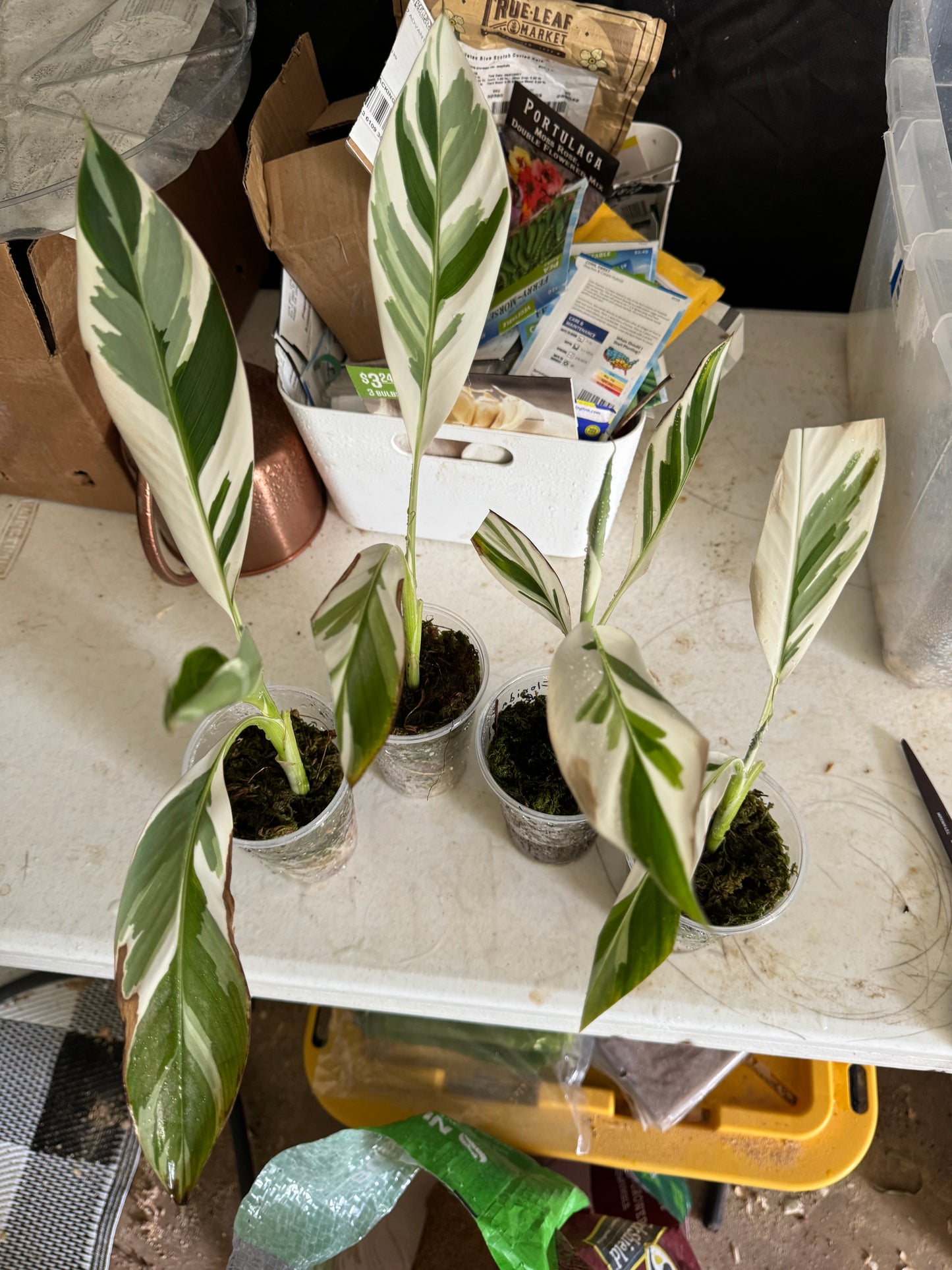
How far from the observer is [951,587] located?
0.54 m

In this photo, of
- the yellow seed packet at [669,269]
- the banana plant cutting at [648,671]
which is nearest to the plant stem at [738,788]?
the banana plant cutting at [648,671]

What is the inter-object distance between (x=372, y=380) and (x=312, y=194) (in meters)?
0.14

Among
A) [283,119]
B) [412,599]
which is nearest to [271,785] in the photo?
[412,599]

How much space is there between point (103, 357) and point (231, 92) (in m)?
0.42

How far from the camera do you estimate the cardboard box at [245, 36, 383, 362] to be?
569mm

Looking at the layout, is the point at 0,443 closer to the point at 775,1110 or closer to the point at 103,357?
the point at 103,357

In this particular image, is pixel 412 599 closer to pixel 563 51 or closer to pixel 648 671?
pixel 648 671

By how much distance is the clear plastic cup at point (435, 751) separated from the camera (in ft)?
1.70

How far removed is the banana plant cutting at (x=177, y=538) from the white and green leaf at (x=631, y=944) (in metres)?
0.16

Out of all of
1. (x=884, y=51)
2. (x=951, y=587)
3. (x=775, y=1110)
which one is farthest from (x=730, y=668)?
(x=884, y=51)

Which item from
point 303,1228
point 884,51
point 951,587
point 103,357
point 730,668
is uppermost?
point 884,51

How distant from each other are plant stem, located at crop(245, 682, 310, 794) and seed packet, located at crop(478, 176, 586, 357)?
1.13 feet

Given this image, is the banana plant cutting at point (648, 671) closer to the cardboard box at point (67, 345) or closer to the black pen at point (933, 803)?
the black pen at point (933, 803)

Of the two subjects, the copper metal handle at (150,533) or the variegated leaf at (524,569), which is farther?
the copper metal handle at (150,533)
